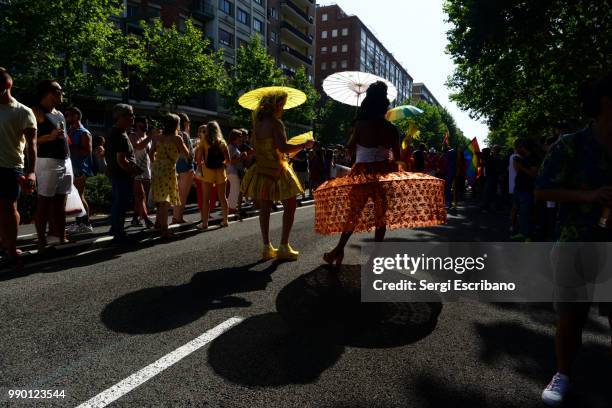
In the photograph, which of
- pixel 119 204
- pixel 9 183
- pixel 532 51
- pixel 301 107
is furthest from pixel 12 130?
pixel 301 107

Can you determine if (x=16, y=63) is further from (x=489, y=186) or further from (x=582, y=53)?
(x=582, y=53)

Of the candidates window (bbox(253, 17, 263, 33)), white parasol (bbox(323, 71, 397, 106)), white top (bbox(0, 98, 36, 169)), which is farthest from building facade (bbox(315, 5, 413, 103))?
white top (bbox(0, 98, 36, 169))

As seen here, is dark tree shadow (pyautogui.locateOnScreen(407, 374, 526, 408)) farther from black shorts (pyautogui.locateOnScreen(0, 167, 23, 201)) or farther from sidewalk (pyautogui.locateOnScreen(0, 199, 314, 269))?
sidewalk (pyautogui.locateOnScreen(0, 199, 314, 269))

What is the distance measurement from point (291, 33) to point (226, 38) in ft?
45.8

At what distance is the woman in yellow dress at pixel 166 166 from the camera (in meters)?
6.78

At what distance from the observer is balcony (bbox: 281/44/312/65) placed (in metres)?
52.0

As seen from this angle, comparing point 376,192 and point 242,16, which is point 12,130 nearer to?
point 376,192

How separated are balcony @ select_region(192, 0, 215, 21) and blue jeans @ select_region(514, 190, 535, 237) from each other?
37175mm

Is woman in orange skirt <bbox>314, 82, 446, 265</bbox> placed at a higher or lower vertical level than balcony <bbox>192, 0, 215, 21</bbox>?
lower

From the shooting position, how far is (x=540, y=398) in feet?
7.74

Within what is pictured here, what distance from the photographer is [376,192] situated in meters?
4.28

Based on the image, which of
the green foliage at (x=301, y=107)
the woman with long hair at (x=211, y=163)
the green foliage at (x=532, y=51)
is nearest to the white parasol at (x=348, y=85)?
the woman with long hair at (x=211, y=163)

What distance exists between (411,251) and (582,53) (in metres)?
15.9

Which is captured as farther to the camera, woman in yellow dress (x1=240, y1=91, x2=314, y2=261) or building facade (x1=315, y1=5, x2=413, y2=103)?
building facade (x1=315, y1=5, x2=413, y2=103)
